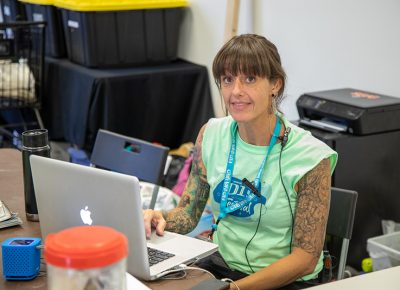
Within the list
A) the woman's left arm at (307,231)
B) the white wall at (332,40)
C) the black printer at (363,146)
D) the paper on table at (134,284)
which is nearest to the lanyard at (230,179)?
the woman's left arm at (307,231)

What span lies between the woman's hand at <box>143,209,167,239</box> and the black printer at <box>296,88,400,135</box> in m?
1.35

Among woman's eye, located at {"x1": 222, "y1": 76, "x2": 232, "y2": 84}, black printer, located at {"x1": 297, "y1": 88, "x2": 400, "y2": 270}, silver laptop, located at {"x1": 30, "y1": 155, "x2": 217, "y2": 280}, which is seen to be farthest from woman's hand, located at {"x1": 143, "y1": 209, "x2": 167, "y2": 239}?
black printer, located at {"x1": 297, "y1": 88, "x2": 400, "y2": 270}

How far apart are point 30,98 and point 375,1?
2.31 metres

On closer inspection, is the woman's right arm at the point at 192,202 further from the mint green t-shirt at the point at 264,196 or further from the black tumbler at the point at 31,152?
the black tumbler at the point at 31,152

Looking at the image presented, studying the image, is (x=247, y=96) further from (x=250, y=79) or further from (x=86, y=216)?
(x=86, y=216)

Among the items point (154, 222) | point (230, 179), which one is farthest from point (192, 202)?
point (154, 222)

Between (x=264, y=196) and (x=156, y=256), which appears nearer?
(x=156, y=256)

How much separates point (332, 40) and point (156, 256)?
2.09 meters

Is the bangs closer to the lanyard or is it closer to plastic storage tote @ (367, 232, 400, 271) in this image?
the lanyard

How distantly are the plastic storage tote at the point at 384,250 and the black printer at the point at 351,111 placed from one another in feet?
1.49

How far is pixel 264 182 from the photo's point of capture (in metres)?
2.07

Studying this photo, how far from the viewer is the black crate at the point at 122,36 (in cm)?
441

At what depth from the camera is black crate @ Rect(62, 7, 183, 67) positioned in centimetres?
441

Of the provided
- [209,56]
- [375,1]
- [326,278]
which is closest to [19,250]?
[326,278]
